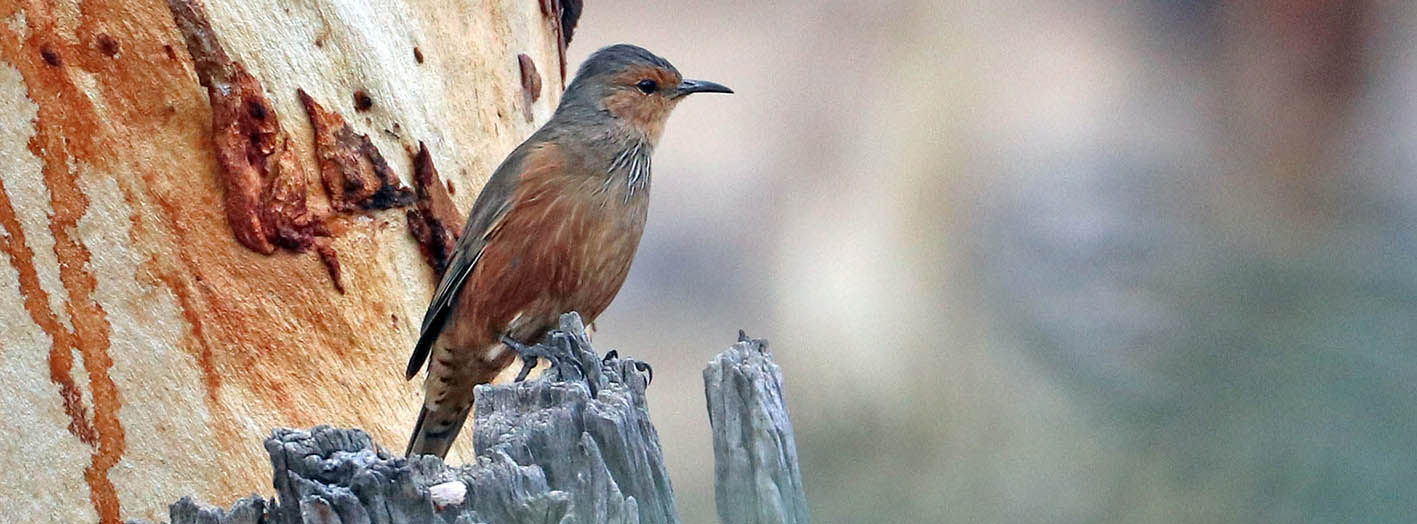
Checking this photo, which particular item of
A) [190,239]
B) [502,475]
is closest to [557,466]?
[502,475]

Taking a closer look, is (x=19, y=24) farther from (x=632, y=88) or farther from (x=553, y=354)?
(x=632, y=88)

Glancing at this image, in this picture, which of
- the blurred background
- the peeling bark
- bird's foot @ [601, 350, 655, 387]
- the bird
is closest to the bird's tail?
the bird

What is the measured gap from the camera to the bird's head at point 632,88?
4234 mm

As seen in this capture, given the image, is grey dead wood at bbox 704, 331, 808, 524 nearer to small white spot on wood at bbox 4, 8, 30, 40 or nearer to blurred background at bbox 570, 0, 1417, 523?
blurred background at bbox 570, 0, 1417, 523

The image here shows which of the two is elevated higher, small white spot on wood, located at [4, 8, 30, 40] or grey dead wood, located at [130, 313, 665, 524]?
small white spot on wood, located at [4, 8, 30, 40]

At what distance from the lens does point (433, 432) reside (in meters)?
3.68

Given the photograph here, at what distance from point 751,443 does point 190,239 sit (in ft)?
4.56

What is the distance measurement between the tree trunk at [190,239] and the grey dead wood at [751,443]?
3.86ft

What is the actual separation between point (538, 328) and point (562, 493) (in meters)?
2.00

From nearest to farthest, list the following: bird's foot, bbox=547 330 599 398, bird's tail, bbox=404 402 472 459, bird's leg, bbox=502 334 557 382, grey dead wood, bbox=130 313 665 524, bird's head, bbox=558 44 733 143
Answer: grey dead wood, bbox=130 313 665 524 < bird's foot, bbox=547 330 599 398 < bird's tail, bbox=404 402 472 459 < bird's leg, bbox=502 334 557 382 < bird's head, bbox=558 44 733 143

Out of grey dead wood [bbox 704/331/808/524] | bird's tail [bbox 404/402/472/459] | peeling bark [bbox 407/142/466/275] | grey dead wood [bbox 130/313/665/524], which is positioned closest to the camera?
grey dead wood [bbox 130/313/665/524]

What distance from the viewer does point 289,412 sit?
10.5ft

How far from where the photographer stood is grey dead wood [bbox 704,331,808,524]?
2.26 m

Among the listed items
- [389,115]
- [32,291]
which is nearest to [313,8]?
[389,115]
